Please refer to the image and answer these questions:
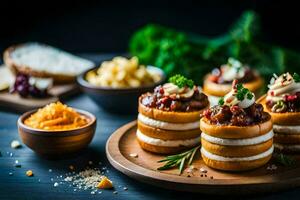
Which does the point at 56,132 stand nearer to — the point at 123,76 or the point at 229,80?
the point at 123,76

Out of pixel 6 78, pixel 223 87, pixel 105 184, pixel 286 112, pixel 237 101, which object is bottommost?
pixel 6 78

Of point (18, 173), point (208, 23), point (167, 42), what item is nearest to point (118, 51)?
point (208, 23)

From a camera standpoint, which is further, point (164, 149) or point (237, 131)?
point (164, 149)

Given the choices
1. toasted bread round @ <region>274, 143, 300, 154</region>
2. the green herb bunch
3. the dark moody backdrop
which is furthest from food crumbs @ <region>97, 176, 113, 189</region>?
the dark moody backdrop

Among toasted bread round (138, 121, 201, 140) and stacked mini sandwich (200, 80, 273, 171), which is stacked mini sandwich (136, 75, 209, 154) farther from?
stacked mini sandwich (200, 80, 273, 171)

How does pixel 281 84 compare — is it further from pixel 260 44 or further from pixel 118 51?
pixel 118 51

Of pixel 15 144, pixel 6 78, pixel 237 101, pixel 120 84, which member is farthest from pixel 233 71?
pixel 6 78
